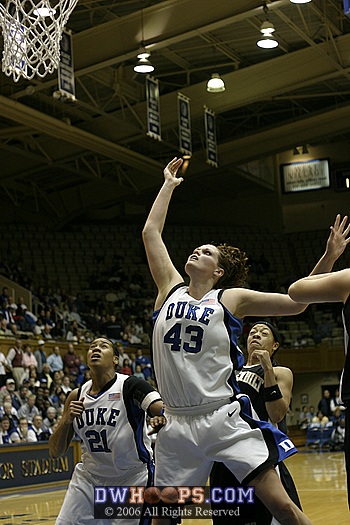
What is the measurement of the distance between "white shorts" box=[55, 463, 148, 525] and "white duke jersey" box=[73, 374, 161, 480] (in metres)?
0.04

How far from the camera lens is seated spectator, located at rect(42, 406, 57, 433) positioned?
1700cm

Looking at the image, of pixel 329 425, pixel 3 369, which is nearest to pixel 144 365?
A: pixel 3 369

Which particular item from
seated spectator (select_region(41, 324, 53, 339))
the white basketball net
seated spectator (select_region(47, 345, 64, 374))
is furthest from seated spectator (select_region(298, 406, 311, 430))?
the white basketball net

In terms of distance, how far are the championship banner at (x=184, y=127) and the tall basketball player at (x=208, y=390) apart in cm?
1610

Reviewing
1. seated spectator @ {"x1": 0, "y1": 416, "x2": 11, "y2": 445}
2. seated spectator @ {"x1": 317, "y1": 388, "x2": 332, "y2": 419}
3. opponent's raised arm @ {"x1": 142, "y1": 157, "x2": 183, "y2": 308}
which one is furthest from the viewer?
seated spectator @ {"x1": 317, "y1": 388, "x2": 332, "y2": 419}

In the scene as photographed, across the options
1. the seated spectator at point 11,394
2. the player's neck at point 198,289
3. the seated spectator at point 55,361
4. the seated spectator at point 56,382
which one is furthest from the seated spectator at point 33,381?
the player's neck at point 198,289

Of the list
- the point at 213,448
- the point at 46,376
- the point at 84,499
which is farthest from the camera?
the point at 46,376

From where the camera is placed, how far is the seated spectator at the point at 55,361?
20044 mm

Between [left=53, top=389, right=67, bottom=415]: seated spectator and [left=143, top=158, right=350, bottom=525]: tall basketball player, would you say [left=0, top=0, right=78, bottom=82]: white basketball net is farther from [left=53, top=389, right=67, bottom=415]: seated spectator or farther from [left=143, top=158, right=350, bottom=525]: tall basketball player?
[left=53, top=389, right=67, bottom=415]: seated spectator

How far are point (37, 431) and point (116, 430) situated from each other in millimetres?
11232

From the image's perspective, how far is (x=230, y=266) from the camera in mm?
5066

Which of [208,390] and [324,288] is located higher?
[324,288]

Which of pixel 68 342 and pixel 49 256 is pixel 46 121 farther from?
pixel 49 256

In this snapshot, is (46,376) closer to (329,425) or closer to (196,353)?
(329,425)
